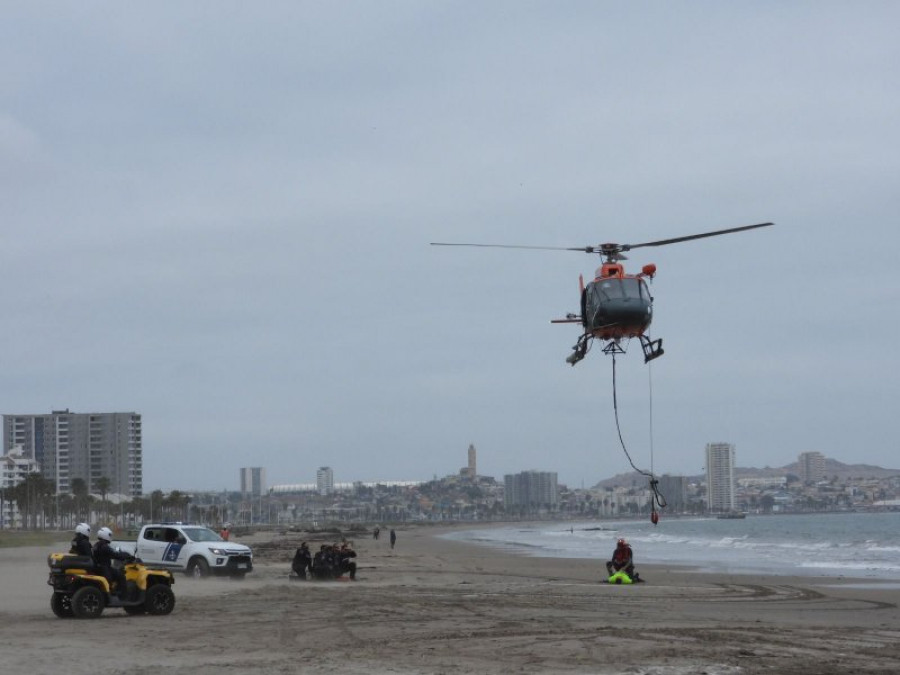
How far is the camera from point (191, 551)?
97.3 ft

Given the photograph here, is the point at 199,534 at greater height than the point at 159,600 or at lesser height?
greater

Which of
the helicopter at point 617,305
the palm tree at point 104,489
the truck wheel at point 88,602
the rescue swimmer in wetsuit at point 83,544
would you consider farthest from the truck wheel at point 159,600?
the palm tree at point 104,489

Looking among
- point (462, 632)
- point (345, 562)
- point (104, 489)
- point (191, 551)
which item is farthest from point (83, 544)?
point (104, 489)

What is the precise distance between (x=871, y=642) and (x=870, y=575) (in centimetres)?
2315

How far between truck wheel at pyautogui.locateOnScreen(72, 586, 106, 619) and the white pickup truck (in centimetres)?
1145

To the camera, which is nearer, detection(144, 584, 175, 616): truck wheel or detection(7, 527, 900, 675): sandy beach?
detection(7, 527, 900, 675): sandy beach

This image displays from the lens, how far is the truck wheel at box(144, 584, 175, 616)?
60.3 feet

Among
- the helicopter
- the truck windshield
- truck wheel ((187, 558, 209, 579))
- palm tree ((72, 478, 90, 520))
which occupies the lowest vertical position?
palm tree ((72, 478, 90, 520))

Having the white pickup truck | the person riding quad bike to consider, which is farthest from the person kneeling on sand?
the person riding quad bike

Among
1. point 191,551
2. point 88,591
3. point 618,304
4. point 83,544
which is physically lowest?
point 191,551

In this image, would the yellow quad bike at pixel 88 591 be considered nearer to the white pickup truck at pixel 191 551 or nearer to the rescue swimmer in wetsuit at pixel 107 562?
the rescue swimmer in wetsuit at pixel 107 562

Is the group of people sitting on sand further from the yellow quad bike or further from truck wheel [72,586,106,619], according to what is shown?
truck wheel [72,586,106,619]

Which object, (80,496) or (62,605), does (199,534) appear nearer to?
(62,605)

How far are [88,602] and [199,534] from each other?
1259cm
